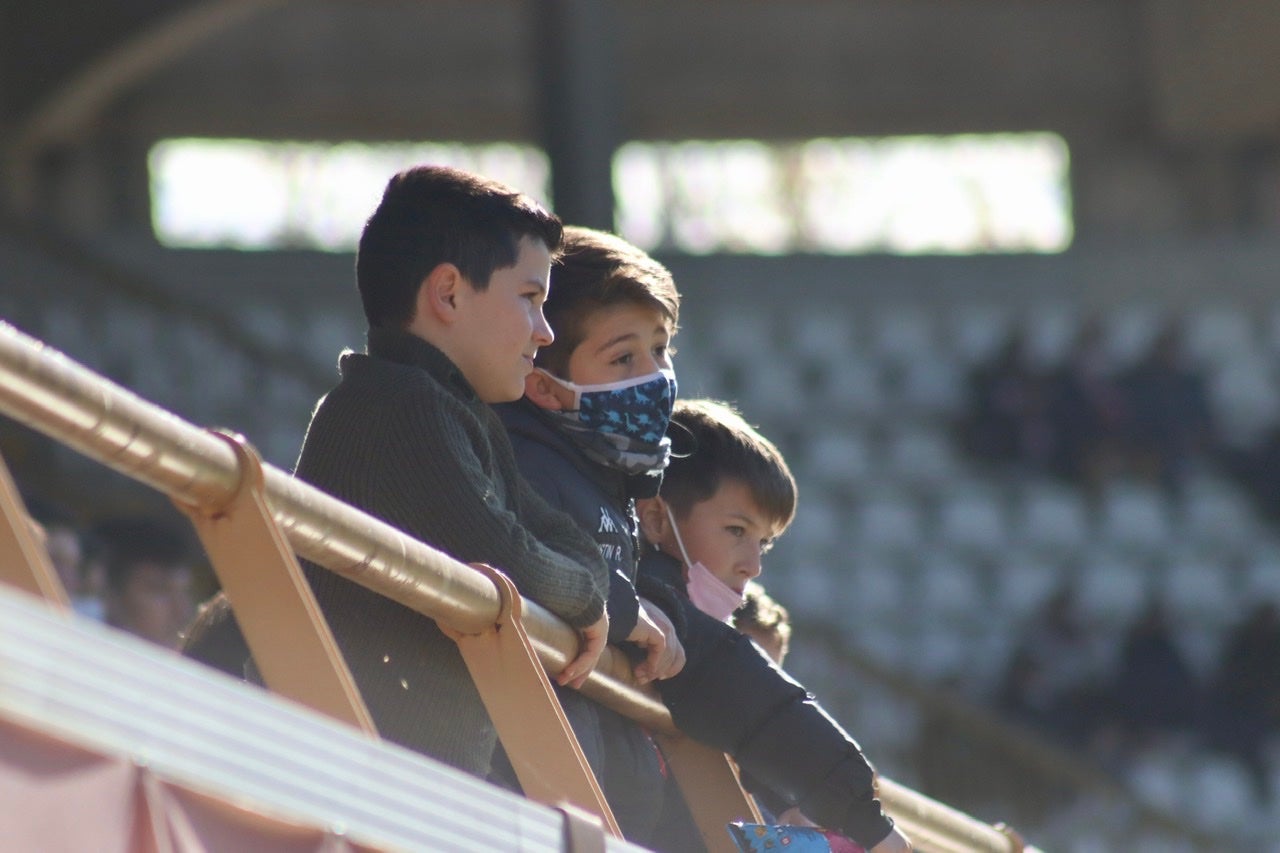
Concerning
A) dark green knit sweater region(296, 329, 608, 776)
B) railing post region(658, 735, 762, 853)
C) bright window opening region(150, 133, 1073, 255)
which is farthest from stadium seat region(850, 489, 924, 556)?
dark green knit sweater region(296, 329, 608, 776)

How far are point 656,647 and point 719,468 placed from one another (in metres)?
0.54

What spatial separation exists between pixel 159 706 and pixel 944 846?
180cm

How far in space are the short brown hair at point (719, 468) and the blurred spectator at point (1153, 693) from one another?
664 cm

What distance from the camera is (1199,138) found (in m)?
12.4

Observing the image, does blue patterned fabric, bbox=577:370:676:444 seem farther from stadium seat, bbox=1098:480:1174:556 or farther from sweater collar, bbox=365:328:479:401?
stadium seat, bbox=1098:480:1174:556

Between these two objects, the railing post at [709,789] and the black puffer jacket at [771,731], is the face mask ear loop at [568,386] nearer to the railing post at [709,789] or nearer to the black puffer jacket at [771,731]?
the black puffer jacket at [771,731]

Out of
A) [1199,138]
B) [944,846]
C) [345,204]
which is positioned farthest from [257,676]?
[1199,138]

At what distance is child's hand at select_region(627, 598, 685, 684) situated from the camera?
2186mm

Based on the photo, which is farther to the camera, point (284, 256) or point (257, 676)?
point (284, 256)

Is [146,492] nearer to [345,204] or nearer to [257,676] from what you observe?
[345,204]

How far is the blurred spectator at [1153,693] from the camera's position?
906cm

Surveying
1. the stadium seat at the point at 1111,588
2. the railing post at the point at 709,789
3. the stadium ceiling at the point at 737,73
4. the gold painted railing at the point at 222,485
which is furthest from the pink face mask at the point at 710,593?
the stadium ceiling at the point at 737,73

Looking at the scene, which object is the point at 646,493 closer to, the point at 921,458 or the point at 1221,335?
the point at 921,458

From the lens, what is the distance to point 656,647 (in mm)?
2205
